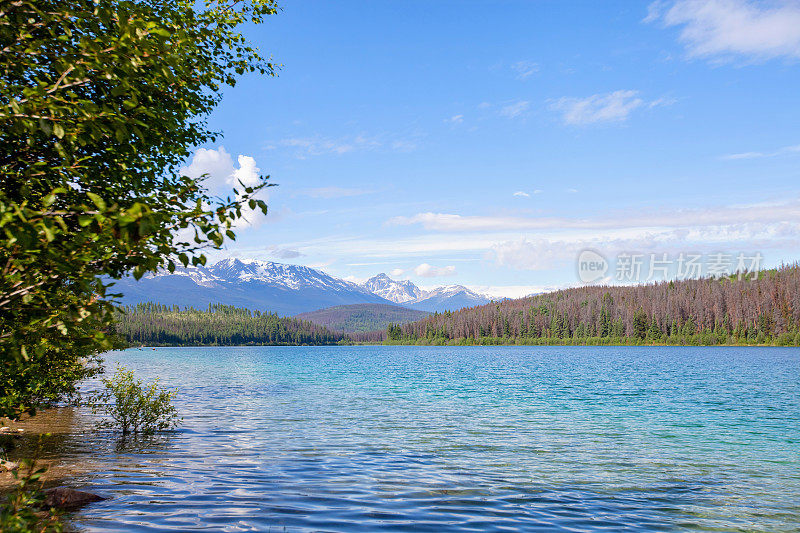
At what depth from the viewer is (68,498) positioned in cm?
1487

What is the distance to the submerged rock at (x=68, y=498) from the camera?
1457 cm

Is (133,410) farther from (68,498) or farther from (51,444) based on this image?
(68,498)

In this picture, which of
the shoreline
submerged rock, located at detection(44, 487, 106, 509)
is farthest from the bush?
submerged rock, located at detection(44, 487, 106, 509)

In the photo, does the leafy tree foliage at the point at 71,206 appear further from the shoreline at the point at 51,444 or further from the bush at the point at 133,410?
the bush at the point at 133,410

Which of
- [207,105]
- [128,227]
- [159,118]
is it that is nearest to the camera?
[128,227]

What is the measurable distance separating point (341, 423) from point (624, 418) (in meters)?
19.7

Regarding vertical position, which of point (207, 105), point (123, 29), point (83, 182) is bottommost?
point (83, 182)

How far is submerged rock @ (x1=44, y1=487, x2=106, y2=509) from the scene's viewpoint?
1457 centimetres

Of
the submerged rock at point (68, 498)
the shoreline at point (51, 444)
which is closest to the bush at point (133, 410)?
the shoreline at point (51, 444)

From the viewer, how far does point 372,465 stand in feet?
70.9

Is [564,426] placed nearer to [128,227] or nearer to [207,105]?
[207,105]

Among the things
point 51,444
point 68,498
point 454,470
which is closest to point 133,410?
point 51,444

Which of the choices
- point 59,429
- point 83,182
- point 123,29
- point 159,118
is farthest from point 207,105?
point 59,429

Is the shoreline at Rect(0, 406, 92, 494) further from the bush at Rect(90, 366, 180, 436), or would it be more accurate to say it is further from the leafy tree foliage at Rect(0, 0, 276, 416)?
the leafy tree foliage at Rect(0, 0, 276, 416)
